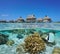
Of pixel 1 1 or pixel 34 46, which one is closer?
Answer: pixel 34 46

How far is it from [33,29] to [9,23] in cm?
52

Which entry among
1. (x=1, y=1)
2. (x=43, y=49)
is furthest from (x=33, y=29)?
(x=1, y=1)

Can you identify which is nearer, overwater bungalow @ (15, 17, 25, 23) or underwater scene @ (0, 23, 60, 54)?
underwater scene @ (0, 23, 60, 54)

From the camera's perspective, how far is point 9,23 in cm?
314

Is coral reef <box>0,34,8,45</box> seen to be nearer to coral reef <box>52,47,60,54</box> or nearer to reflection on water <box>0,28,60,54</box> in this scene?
reflection on water <box>0,28,60,54</box>

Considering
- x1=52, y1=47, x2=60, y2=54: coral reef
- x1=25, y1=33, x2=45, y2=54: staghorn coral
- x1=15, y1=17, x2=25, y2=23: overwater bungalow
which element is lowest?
x1=52, y1=47, x2=60, y2=54: coral reef

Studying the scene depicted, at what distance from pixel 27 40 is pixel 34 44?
0.16 meters

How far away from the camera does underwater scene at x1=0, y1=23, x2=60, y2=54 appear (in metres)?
2.95

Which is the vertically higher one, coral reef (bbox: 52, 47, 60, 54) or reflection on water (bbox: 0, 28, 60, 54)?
reflection on water (bbox: 0, 28, 60, 54)

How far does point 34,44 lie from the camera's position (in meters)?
2.89

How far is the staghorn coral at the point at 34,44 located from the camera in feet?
9.48

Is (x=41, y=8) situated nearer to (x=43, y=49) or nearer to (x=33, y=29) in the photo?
(x=33, y=29)

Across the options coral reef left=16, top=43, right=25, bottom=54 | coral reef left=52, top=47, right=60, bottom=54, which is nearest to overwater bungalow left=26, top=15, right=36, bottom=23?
coral reef left=16, top=43, right=25, bottom=54

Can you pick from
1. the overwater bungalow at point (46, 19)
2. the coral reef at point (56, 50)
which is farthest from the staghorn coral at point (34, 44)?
the overwater bungalow at point (46, 19)
